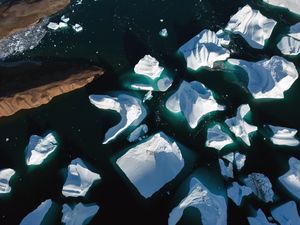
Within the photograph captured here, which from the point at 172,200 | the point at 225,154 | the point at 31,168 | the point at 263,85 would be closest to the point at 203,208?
the point at 172,200

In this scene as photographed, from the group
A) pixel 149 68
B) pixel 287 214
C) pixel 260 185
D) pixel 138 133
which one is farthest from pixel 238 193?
pixel 149 68

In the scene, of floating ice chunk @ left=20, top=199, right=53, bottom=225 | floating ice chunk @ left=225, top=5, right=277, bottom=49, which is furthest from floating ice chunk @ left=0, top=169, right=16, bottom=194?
floating ice chunk @ left=225, top=5, right=277, bottom=49

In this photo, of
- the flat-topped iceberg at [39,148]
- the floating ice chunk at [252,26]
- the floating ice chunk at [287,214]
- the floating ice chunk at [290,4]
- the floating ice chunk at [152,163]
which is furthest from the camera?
the floating ice chunk at [290,4]

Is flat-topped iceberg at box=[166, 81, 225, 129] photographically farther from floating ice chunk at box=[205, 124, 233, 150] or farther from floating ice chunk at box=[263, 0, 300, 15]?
floating ice chunk at box=[263, 0, 300, 15]

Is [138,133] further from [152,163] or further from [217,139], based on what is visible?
[217,139]

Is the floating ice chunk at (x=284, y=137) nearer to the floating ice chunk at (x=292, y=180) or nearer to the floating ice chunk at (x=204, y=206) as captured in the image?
the floating ice chunk at (x=292, y=180)

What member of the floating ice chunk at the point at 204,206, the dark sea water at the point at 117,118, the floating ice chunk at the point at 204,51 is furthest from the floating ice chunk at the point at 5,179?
the floating ice chunk at the point at 204,51
